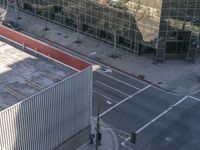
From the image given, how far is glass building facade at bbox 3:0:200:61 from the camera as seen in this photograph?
61500 mm

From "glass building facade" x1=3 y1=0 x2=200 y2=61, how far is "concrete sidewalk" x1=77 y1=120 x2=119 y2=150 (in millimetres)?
19857

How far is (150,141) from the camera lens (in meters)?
47.2

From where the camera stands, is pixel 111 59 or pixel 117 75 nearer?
pixel 117 75

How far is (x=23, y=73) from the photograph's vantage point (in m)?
43.1

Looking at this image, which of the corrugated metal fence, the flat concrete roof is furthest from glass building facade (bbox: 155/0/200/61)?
the corrugated metal fence

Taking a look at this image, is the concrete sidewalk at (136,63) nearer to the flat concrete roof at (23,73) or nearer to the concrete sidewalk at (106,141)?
the concrete sidewalk at (106,141)

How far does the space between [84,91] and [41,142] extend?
275 inches

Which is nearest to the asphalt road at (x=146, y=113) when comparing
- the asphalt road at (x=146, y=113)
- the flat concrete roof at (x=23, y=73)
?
the asphalt road at (x=146, y=113)

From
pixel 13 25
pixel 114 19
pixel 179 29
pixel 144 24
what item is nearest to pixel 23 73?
pixel 144 24

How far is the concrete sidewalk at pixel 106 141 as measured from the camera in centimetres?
4572

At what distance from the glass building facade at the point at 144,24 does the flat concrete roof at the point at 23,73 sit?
73.6 ft

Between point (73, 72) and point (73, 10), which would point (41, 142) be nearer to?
point (73, 72)

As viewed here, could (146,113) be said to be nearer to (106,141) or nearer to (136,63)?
(106,141)

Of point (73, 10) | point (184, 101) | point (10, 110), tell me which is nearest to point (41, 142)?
point (10, 110)
